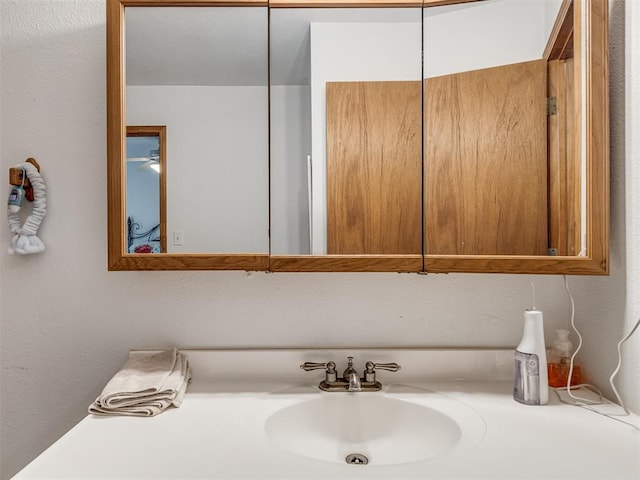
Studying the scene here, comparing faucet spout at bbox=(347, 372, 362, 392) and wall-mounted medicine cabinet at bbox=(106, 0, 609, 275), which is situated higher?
wall-mounted medicine cabinet at bbox=(106, 0, 609, 275)

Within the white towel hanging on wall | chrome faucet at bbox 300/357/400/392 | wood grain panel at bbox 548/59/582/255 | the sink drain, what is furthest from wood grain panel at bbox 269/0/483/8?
the sink drain

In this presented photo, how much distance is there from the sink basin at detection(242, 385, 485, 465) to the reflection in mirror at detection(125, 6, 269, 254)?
0.44 meters

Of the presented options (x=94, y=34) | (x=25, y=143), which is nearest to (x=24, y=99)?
(x=25, y=143)

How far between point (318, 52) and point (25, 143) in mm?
844

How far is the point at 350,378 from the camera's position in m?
0.98

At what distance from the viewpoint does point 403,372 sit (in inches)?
42.2

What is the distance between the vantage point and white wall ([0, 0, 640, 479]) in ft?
3.58

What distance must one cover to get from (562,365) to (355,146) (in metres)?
0.75

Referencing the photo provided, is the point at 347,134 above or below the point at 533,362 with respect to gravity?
above

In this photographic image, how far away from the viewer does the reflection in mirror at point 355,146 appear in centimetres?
97

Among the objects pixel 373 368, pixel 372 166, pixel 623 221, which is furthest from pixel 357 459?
pixel 623 221

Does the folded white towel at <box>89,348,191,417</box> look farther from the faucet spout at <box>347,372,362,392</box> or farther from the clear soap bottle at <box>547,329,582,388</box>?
the clear soap bottle at <box>547,329,582,388</box>

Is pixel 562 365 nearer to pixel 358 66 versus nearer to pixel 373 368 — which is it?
pixel 373 368

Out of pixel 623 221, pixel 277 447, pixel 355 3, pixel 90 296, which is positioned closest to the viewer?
pixel 277 447
